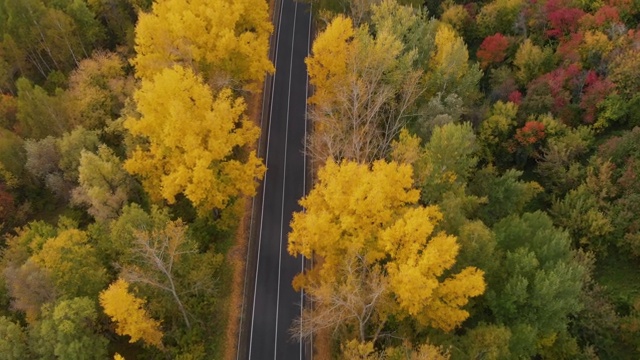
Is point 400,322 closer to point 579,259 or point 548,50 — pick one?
point 579,259

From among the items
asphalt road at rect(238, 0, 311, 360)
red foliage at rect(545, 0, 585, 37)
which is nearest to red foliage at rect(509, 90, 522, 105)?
red foliage at rect(545, 0, 585, 37)

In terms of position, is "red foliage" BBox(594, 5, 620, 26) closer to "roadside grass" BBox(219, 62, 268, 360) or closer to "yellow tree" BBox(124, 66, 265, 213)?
"yellow tree" BBox(124, 66, 265, 213)

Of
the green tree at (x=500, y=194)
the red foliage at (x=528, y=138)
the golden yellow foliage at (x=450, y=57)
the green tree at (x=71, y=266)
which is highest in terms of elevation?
the golden yellow foliage at (x=450, y=57)

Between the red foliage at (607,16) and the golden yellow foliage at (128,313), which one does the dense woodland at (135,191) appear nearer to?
the golden yellow foliage at (128,313)

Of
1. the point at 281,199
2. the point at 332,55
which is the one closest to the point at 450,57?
the point at 332,55

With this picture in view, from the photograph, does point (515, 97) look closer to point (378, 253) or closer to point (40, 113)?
point (378, 253)

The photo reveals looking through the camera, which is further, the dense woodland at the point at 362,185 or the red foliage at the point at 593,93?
the red foliage at the point at 593,93

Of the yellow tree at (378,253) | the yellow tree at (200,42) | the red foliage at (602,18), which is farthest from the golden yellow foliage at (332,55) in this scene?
the red foliage at (602,18)
